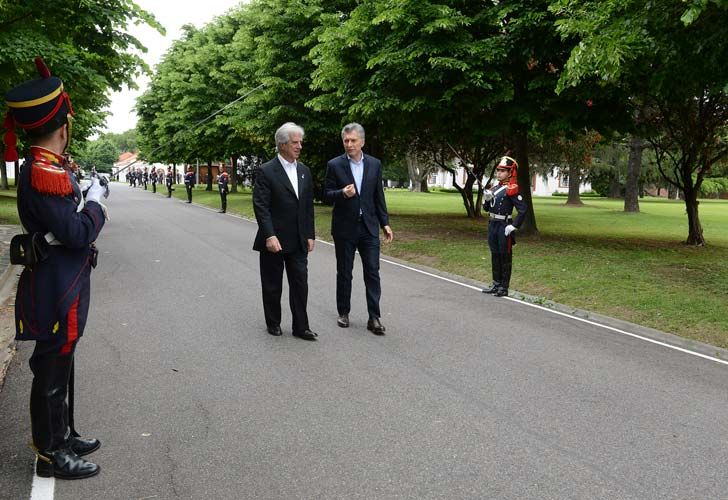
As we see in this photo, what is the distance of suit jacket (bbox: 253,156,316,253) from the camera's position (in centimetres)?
671

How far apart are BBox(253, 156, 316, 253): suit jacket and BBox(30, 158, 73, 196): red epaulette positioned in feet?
10.5

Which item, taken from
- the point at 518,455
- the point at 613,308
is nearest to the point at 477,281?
the point at 613,308

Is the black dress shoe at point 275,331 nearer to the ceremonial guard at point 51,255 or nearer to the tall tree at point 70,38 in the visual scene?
the ceremonial guard at point 51,255

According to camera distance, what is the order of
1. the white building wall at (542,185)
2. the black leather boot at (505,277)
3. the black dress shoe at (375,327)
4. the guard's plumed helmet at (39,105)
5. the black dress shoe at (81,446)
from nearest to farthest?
the guard's plumed helmet at (39,105)
the black dress shoe at (81,446)
the black dress shoe at (375,327)
the black leather boot at (505,277)
the white building wall at (542,185)

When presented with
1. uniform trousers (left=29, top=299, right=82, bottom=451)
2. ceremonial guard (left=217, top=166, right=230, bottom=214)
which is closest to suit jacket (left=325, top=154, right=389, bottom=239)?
uniform trousers (left=29, top=299, right=82, bottom=451)

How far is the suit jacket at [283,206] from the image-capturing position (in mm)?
6711

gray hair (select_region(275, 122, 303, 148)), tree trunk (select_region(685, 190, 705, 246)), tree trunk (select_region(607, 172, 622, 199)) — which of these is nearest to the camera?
gray hair (select_region(275, 122, 303, 148))

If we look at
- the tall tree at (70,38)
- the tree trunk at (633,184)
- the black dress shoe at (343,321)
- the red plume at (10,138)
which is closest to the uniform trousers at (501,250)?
the black dress shoe at (343,321)

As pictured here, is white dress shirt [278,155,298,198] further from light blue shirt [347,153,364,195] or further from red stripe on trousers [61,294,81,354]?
red stripe on trousers [61,294,81,354]

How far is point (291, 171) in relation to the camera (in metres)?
6.82

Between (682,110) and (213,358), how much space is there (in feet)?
50.9

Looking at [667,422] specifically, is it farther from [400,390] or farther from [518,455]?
[400,390]

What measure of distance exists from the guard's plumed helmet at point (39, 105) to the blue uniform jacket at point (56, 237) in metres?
0.14

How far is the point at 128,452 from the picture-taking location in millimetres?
4047
